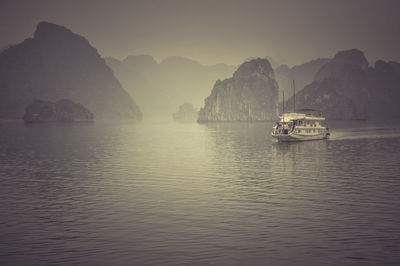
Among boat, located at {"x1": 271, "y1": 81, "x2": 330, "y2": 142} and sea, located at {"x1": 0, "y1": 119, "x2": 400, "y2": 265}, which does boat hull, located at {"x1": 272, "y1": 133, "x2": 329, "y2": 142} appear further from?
sea, located at {"x1": 0, "y1": 119, "x2": 400, "y2": 265}

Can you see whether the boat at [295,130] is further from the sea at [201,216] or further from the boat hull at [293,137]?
the sea at [201,216]

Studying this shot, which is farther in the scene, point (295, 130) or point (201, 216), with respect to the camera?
point (295, 130)

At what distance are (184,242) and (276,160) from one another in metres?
39.8

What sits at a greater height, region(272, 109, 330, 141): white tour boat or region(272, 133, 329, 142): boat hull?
region(272, 109, 330, 141): white tour boat

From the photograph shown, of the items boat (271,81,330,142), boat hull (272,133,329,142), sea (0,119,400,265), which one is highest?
boat (271,81,330,142)

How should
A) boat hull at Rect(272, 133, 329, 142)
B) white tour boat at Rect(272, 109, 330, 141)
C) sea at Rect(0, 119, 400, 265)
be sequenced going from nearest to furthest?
sea at Rect(0, 119, 400, 265) < boat hull at Rect(272, 133, 329, 142) < white tour boat at Rect(272, 109, 330, 141)

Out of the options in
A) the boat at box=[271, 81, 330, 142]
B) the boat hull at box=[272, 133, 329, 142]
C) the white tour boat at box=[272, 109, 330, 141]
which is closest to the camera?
the boat hull at box=[272, 133, 329, 142]

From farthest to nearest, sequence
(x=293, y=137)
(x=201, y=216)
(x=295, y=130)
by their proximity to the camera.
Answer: (x=295, y=130) < (x=293, y=137) < (x=201, y=216)

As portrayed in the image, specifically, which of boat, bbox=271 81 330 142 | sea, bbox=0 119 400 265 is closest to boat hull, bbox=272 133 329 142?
boat, bbox=271 81 330 142

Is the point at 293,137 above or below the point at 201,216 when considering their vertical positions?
above

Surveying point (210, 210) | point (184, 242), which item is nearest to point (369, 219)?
point (210, 210)

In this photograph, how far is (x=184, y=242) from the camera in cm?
1981

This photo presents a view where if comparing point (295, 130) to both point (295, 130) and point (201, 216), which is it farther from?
point (201, 216)

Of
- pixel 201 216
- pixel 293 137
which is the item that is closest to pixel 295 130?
pixel 293 137
